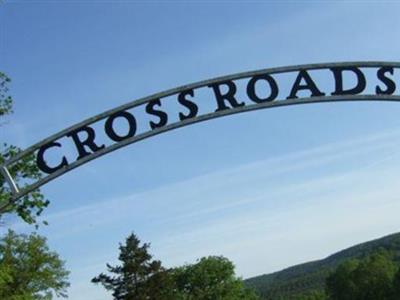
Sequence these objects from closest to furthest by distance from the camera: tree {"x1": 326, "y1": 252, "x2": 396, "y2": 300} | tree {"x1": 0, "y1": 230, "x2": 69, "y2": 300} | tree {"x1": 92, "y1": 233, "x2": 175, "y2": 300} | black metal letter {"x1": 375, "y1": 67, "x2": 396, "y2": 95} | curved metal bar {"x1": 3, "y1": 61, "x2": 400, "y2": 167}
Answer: curved metal bar {"x1": 3, "y1": 61, "x2": 400, "y2": 167}, black metal letter {"x1": 375, "y1": 67, "x2": 396, "y2": 95}, tree {"x1": 0, "y1": 230, "x2": 69, "y2": 300}, tree {"x1": 92, "y1": 233, "x2": 175, "y2": 300}, tree {"x1": 326, "y1": 252, "x2": 396, "y2": 300}

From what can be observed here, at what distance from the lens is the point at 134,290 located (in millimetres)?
76938

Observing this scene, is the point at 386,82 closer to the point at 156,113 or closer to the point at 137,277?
the point at 156,113

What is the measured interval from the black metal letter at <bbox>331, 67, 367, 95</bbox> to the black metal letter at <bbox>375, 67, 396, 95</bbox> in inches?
12.7

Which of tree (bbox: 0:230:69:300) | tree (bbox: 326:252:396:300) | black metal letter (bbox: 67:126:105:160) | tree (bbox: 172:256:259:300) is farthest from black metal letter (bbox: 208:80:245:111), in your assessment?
tree (bbox: 326:252:396:300)

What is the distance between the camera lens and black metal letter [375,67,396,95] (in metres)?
12.8

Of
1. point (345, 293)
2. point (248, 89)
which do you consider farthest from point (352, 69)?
point (345, 293)

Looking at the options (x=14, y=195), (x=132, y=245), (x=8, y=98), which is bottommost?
(x=14, y=195)

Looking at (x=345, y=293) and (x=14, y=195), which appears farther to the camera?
(x=345, y=293)

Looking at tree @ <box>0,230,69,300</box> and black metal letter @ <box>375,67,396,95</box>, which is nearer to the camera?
black metal letter @ <box>375,67,396,95</box>

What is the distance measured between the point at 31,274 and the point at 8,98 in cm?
3242

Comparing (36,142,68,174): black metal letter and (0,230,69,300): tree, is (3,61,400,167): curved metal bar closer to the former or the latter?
(36,142,68,174): black metal letter

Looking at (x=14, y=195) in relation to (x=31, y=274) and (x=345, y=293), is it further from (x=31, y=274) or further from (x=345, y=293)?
(x=345, y=293)

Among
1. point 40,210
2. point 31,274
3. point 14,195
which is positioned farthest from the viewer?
point 31,274

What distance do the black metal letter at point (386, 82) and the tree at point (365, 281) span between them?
116m
